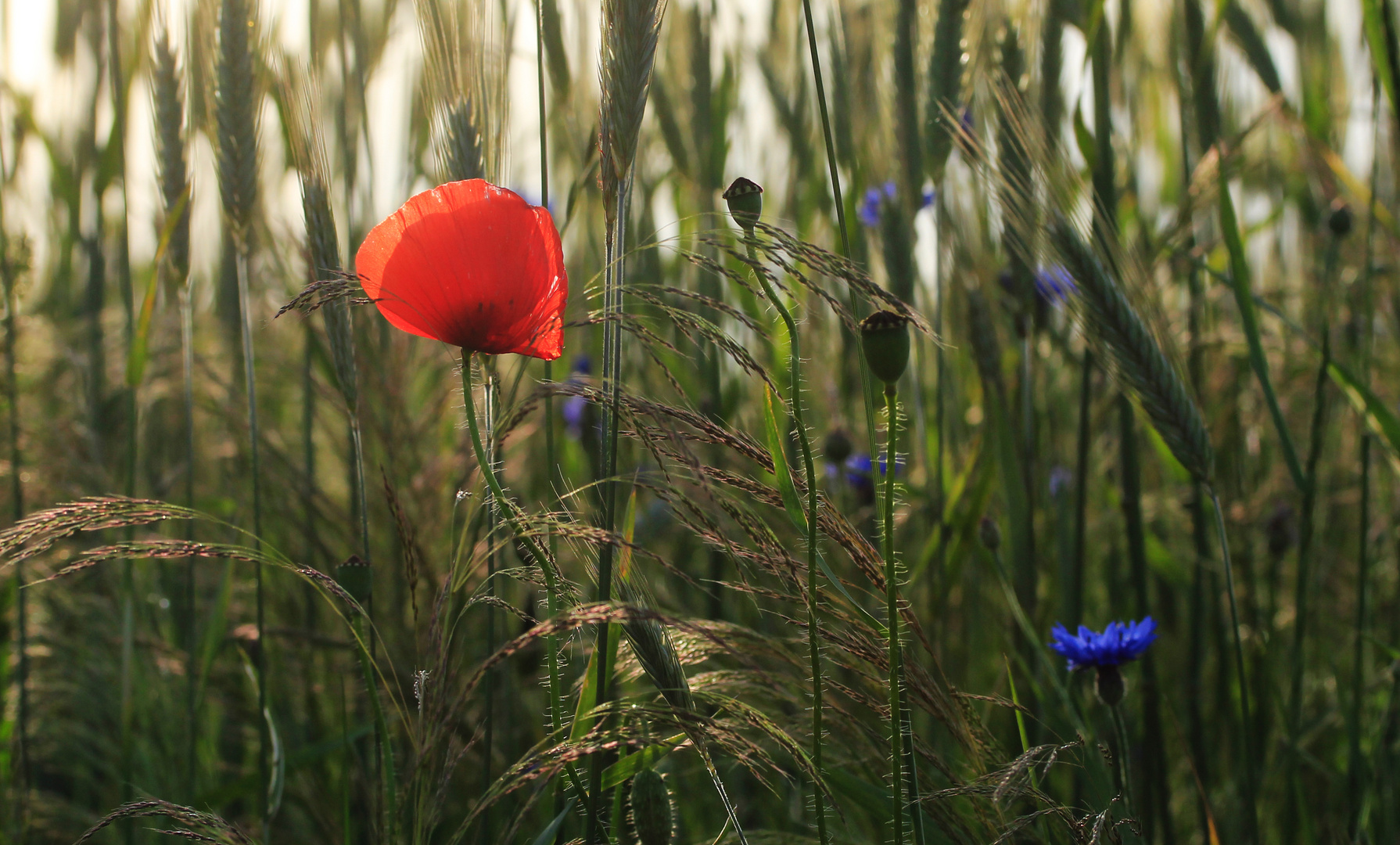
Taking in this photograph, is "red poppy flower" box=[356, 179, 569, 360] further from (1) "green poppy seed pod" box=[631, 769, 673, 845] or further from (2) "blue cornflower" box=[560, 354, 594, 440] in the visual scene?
(2) "blue cornflower" box=[560, 354, 594, 440]

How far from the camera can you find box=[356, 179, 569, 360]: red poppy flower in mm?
606

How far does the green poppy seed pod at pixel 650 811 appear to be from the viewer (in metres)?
0.56

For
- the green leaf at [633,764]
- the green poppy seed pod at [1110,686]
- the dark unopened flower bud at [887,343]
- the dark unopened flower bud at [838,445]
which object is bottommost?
the green leaf at [633,764]

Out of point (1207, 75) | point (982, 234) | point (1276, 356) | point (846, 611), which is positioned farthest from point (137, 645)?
point (1276, 356)

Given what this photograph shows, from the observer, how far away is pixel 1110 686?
85 centimetres

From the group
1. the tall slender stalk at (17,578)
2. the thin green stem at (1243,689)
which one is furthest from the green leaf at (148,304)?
the thin green stem at (1243,689)

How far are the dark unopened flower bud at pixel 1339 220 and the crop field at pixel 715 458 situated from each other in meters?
0.04

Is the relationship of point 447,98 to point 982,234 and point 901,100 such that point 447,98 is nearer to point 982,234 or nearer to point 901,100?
point 901,100

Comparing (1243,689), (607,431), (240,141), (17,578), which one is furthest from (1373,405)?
(17,578)

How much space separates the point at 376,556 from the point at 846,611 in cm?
108

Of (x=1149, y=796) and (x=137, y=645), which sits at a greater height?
(x=137, y=645)

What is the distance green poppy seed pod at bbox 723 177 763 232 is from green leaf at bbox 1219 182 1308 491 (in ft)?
1.75

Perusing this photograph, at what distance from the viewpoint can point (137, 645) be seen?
1253 mm

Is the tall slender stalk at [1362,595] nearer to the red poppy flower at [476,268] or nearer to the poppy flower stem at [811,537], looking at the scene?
the poppy flower stem at [811,537]
